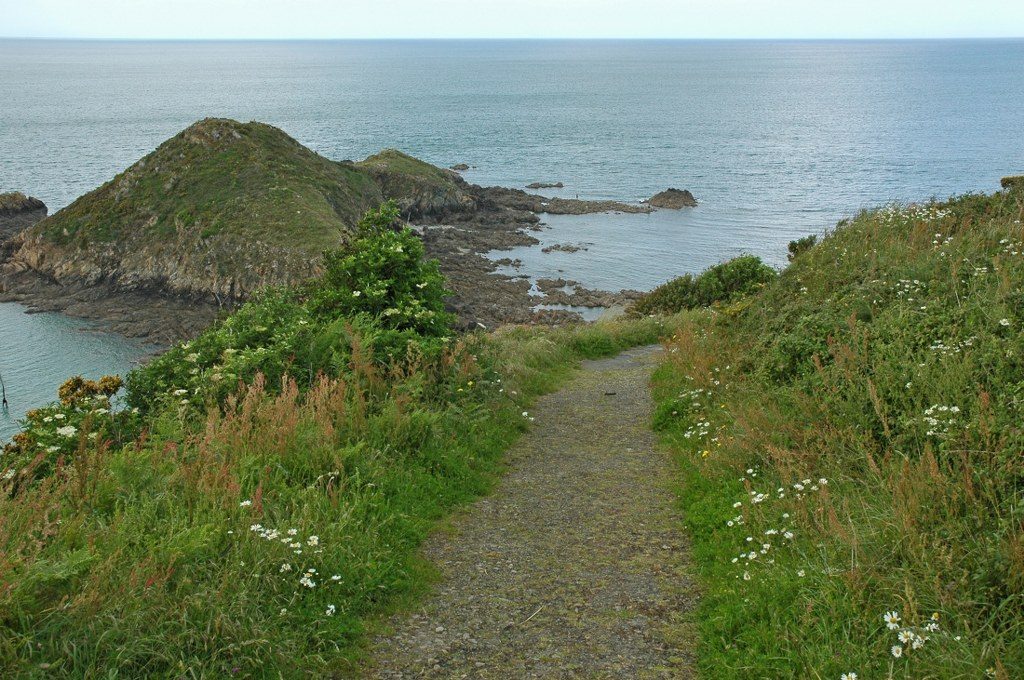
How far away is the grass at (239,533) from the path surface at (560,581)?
14.9 inches

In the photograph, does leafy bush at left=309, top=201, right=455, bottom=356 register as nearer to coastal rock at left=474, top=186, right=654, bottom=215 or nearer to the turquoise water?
the turquoise water

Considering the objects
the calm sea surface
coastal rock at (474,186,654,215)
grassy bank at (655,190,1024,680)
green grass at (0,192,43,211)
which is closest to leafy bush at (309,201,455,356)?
grassy bank at (655,190,1024,680)

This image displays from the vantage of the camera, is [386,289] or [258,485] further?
[386,289]

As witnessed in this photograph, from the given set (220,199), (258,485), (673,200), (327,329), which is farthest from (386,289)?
(673,200)

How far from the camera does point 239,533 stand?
19.5 ft

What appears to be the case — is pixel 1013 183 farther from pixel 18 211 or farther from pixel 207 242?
pixel 18 211

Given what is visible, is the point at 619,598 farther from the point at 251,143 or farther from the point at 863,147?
the point at 863,147

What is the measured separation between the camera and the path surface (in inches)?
216

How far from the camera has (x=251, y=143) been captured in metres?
46.9

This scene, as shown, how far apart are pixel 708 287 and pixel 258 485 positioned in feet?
64.8

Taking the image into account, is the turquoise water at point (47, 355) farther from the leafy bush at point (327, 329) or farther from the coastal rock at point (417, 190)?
the coastal rock at point (417, 190)

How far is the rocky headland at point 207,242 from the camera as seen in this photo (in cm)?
3666

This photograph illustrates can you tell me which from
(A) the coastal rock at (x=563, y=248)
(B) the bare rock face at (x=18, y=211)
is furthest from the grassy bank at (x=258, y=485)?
(B) the bare rock face at (x=18, y=211)

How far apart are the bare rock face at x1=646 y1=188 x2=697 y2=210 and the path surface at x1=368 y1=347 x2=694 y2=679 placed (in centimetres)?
5617
